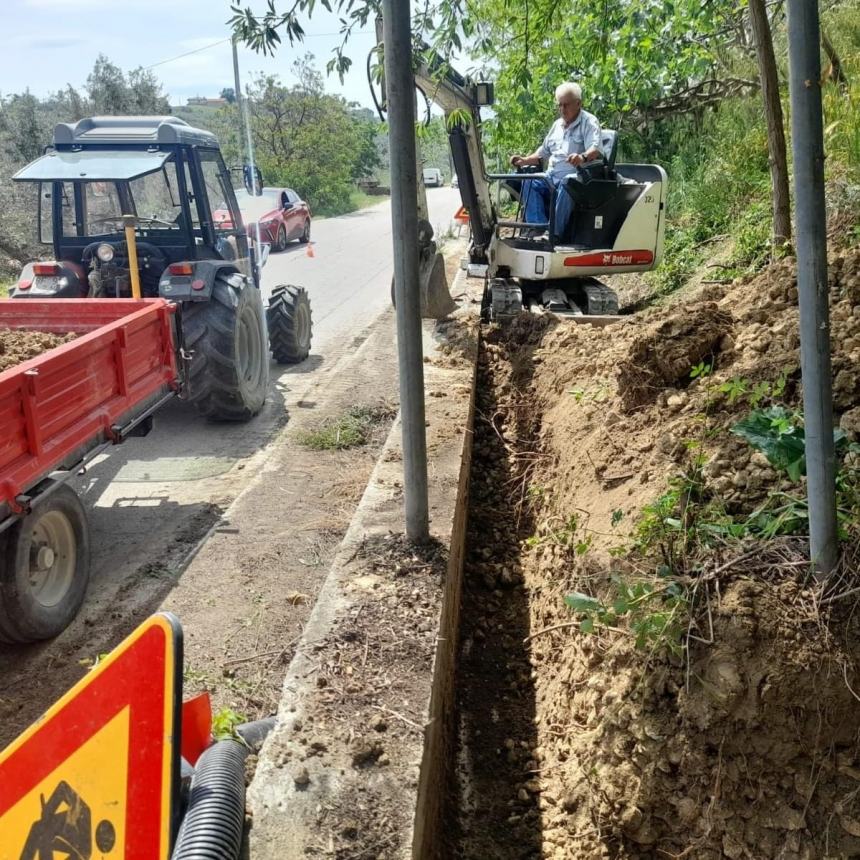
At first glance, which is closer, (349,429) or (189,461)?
(189,461)

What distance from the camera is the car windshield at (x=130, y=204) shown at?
737 cm

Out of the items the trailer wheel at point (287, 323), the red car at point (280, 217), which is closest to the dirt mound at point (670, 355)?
the trailer wheel at point (287, 323)

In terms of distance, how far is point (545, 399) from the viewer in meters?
5.99

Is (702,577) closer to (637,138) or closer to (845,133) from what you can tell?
(845,133)

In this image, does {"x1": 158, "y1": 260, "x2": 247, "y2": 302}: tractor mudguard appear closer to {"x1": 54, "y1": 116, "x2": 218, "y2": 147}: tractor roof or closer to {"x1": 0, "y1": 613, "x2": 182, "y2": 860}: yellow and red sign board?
{"x1": 54, "y1": 116, "x2": 218, "y2": 147}: tractor roof

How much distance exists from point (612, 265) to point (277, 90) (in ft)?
104

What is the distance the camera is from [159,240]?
749 centimetres

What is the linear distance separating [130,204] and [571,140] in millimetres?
4043

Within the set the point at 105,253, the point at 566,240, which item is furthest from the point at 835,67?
the point at 105,253

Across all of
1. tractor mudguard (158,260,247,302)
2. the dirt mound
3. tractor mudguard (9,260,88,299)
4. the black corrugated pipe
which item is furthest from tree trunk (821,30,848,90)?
the black corrugated pipe

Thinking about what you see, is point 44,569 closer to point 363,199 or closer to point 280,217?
point 280,217

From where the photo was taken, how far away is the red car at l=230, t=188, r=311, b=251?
19820 mm

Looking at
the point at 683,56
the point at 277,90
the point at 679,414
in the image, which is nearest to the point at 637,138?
the point at 683,56

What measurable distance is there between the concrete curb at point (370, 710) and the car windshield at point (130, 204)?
14.4 ft
